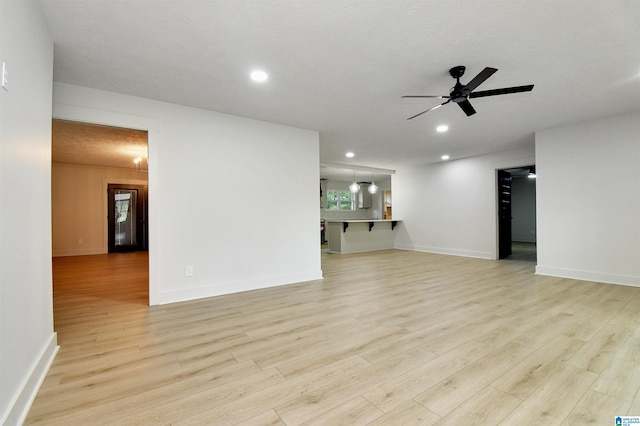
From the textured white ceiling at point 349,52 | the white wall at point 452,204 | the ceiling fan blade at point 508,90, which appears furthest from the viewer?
the white wall at point 452,204

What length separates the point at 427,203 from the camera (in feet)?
27.1

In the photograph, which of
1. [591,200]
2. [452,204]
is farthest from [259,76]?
[452,204]

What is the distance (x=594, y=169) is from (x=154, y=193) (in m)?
6.49

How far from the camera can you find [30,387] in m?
1.70

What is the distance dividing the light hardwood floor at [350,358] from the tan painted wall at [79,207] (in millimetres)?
5025

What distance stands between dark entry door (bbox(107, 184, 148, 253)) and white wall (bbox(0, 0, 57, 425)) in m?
7.39

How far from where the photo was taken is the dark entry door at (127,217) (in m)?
8.51

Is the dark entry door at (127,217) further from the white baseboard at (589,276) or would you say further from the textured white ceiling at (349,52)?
the white baseboard at (589,276)

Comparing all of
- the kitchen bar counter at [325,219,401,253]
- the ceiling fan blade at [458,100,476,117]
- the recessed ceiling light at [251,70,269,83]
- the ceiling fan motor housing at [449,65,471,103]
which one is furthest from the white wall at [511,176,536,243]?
the recessed ceiling light at [251,70,269,83]

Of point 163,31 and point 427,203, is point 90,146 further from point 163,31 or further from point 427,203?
point 427,203

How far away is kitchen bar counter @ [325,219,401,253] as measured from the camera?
7.86m

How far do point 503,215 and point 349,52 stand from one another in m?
6.39

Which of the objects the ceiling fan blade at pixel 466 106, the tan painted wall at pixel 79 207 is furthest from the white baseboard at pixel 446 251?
the tan painted wall at pixel 79 207

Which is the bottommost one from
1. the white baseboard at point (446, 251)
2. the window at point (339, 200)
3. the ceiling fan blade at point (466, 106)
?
the white baseboard at point (446, 251)
